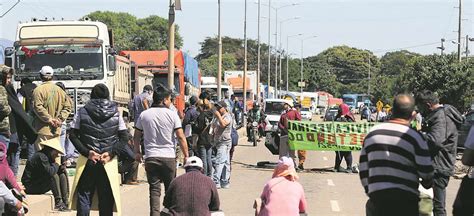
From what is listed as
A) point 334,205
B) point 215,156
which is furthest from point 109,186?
point 215,156

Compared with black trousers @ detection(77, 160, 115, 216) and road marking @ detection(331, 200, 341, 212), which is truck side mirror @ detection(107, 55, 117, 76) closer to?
road marking @ detection(331, 200, 341, 212)

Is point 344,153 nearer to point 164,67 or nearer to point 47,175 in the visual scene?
point 47,175

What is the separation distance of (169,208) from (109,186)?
1.61m

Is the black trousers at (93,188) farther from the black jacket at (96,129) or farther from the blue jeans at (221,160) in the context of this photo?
the blue jeans at (221,160)

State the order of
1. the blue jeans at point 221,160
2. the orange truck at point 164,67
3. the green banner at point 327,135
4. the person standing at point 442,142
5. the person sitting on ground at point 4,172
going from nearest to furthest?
1. the person sitting on ground at point 4,172
2. the person standing at point 442,142
3. the blue jeans at point 221,160
4. the green banner at point 327,135
5. the orange truck at point 164,67

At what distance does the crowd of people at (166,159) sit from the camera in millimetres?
7746

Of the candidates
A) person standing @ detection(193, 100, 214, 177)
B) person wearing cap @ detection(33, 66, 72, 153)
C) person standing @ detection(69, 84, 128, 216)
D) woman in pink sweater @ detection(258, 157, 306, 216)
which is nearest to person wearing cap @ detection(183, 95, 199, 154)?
person standing @ detection(193, 100, 214, 177)

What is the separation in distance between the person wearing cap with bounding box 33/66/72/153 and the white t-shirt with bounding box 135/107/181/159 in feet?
6.16

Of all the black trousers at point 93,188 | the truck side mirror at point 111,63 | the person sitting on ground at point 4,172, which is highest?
the truck side mirror at point 111,63

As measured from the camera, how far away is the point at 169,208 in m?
9.11

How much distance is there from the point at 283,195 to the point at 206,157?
347 inches

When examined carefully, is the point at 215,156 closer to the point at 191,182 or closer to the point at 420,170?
the point at 191,182

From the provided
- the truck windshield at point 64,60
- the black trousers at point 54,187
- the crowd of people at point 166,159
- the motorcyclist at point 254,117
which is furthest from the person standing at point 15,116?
the motorcyclist at point 254,117

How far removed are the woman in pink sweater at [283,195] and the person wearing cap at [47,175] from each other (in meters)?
4.20
